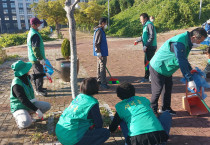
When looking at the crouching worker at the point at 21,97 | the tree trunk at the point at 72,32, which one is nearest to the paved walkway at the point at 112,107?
the crouching worker at the point at 21,97

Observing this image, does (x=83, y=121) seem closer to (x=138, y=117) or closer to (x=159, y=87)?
(x=138, y=117)

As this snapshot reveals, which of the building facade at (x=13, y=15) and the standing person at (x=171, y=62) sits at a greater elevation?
the building facade at (x=13, y=15)

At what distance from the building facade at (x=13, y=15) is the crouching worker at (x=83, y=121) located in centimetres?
7383

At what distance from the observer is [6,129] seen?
3.53 m

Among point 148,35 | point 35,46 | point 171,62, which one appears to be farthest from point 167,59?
point 35,46

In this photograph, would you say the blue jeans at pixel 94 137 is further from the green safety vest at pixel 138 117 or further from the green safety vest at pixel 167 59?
the green safety vest at pixel 167 59

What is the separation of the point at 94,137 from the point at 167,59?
5.93 ft

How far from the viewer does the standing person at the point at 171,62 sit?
10.1ft

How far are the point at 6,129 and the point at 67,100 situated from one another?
1591 mm

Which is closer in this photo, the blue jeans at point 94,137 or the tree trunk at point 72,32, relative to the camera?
the blue jeans at point 94,137

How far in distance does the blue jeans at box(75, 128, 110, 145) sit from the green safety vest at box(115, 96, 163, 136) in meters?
0.41

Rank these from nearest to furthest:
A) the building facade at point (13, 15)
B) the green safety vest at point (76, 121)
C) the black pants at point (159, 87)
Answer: the green safety vest at point (76, 121) < the black pants at point (159, 87) < the building facade at point (13, 15)

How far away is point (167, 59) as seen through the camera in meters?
3.34

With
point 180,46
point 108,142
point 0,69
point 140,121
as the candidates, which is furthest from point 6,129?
point 0,69
